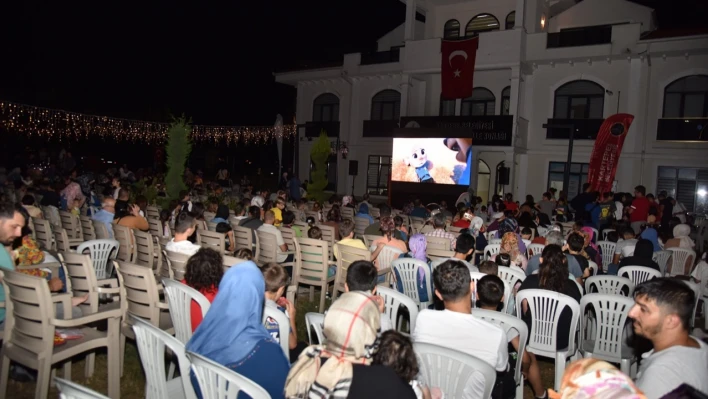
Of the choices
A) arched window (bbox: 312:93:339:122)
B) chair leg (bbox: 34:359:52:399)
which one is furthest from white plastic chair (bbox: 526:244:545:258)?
arched window (bbox: 312:93:339:122)

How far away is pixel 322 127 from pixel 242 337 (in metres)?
23.1

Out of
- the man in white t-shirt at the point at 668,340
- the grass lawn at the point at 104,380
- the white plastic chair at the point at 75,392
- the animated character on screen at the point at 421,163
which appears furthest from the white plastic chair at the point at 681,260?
the animated character on screen at the point at 421,163

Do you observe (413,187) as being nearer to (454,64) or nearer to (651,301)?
(454,64)

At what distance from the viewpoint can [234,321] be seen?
8.68ft

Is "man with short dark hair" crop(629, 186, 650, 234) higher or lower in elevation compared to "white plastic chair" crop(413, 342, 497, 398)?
higher

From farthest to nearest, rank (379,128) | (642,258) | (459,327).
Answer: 1. (379,128)
2. (642,258)
3. (459,327)

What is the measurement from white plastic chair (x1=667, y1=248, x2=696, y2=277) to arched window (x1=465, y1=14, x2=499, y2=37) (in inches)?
641

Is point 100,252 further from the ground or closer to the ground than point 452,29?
closer to the ground

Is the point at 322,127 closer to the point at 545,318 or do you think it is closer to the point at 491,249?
the point at 491,249

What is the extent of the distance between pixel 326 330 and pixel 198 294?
1.51m

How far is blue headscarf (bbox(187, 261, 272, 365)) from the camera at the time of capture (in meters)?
2.64

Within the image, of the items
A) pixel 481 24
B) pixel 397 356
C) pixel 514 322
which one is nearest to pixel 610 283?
pixel 514 322

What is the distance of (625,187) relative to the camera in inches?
722

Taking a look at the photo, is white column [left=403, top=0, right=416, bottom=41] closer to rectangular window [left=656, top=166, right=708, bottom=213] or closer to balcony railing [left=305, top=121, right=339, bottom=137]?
balcony railing [left=305, top=121, right=339, bottom=137]
